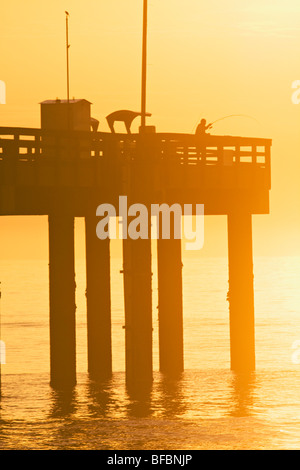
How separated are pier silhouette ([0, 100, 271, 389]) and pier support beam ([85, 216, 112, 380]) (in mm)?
28

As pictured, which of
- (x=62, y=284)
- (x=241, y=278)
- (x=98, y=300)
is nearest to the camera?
(x=62, y=284)

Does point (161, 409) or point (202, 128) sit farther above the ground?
point (202, 128)

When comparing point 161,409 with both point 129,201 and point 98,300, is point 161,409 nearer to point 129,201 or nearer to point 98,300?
point 129,201

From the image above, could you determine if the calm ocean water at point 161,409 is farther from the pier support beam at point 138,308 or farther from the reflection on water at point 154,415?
the pier support beam at point 138,308

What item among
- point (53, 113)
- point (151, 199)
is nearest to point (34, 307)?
point (53, 113)

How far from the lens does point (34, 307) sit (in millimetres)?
93500

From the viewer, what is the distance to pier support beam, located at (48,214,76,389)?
32.9 m

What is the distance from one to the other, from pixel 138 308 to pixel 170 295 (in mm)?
5844

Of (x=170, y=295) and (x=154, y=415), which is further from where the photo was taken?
(x=170, y=295)

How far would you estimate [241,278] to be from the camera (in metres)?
36.6

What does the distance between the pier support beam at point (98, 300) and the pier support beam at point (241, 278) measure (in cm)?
352

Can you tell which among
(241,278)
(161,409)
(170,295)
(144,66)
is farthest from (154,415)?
(144,66)

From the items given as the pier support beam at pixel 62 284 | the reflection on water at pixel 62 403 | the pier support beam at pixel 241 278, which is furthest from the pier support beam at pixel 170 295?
the pier support beam at pixel 62 284
